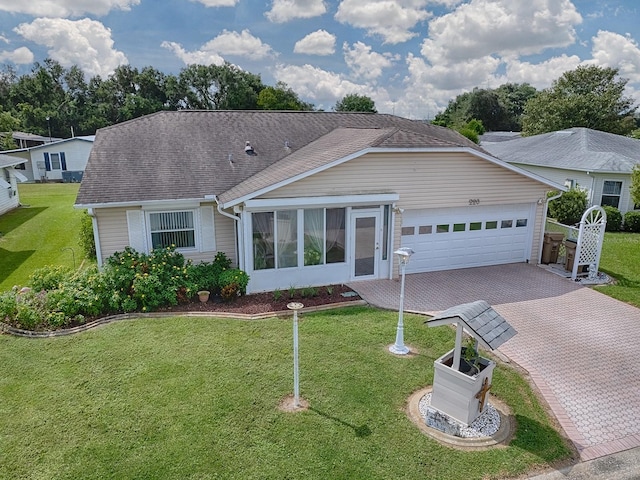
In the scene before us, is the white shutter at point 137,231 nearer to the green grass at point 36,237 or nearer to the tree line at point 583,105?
the green grass at point 36,237

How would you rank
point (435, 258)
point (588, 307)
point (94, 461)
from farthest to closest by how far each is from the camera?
1. point (435, 258)
2. point (588, 307)
3. point (94, 461)

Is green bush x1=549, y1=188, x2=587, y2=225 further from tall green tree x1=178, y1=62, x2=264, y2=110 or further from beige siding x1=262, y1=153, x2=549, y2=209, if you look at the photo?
tall green tree x1=178, y1=62, x2=264, y2=110

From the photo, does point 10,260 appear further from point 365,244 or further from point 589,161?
point 589,161

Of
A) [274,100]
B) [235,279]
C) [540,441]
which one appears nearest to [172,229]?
[235,279]

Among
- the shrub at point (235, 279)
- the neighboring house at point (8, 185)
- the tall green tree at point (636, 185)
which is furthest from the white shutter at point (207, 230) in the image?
the tall green tree at point (636, 185)

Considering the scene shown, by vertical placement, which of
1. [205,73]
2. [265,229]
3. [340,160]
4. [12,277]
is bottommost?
[12,277]

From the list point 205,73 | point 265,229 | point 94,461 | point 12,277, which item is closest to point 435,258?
point 265,229

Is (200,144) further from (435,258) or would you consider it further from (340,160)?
(435,258)
